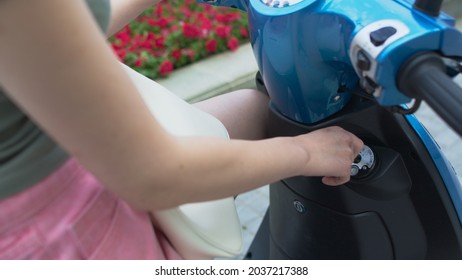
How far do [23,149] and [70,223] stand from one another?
119 mm

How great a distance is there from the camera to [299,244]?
1194 millimetres

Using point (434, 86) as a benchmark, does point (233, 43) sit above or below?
below

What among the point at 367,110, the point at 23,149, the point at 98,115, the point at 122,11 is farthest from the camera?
the point at 122,11

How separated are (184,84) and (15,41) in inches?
84.5

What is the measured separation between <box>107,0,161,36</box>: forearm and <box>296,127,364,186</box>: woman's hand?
1.55 feet

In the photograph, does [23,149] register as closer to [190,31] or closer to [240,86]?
[240,86]

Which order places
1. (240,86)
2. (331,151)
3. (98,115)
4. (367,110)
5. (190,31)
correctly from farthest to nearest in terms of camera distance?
1. (190,31)
2. (240,86)
3. (367,110)
4. (331,151)
5. (98,115)

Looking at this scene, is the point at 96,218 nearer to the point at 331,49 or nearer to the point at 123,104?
the point at 123,104

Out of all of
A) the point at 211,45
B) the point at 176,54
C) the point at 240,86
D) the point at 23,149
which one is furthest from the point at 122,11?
the point at 211,45

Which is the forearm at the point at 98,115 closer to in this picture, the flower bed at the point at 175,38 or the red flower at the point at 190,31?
the flower bed at the point at 175,38

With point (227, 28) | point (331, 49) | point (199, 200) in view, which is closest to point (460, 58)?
point (331, 49)

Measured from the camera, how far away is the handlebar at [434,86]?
620mm

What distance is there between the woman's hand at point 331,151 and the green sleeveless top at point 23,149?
36 cm

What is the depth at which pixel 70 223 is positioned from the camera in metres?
0.71
